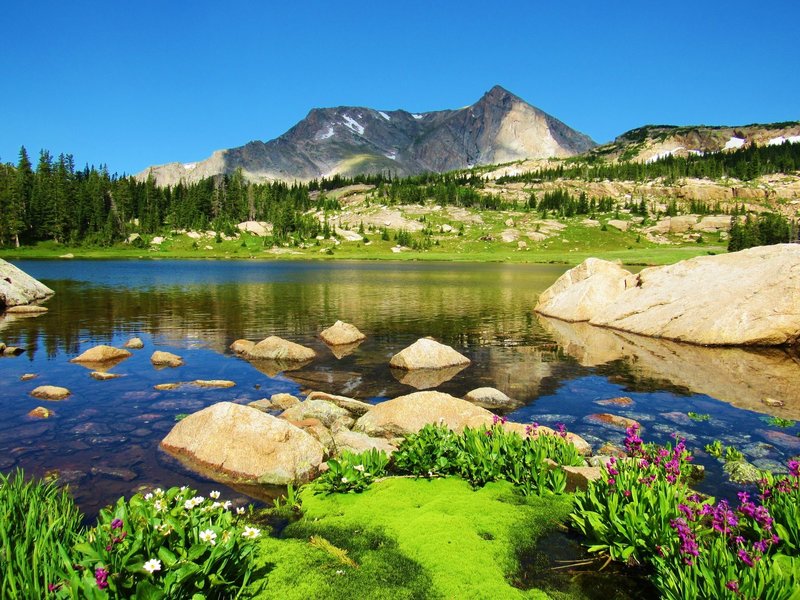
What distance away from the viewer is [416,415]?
59.4 feet

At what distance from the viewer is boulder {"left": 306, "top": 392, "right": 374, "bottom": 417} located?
20.6 meters

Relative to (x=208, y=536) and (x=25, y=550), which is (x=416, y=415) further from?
(x=25, y=550)

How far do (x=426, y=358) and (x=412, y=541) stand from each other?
19.3 metres

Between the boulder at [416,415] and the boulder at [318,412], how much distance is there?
0.94 meters

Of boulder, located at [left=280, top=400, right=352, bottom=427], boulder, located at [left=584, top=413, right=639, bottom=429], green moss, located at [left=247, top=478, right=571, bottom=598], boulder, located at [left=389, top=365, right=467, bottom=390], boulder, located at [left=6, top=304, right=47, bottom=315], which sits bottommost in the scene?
boulder, located at [left=389, top=365, right=467, bottom=390]

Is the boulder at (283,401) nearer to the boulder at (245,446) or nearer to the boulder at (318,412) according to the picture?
the boulder at (318,412)

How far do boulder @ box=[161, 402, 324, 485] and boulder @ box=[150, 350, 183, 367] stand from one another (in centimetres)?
1326

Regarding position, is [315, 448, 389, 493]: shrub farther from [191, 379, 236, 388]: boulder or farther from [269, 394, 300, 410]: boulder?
[191, 379, 236, 388]: boulder

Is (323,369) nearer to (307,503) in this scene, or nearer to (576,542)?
(307,503)

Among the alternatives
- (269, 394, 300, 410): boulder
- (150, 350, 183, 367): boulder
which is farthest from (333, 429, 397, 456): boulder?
(150, 350, 183, 367): boulder

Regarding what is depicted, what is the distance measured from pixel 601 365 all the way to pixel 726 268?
648 inches

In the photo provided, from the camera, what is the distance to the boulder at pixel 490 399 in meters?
21.9

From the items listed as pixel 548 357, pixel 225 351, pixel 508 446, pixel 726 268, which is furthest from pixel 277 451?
pixel 726 268

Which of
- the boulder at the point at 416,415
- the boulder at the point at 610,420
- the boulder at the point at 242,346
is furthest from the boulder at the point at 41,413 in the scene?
the boulder at the point at 610,420
